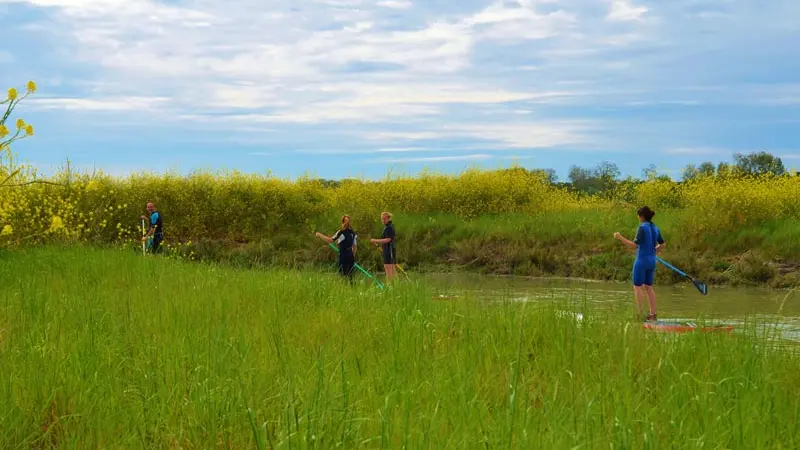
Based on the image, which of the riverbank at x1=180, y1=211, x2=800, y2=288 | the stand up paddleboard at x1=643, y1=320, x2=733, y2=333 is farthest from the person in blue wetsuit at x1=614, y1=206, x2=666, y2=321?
the riverbank at x1=180, y1=211, x2=800, y2=288

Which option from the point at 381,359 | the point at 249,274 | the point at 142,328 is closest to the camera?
the point at 381,359

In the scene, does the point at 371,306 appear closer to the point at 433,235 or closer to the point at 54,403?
the point at 54,403

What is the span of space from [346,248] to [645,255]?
5.74 metres

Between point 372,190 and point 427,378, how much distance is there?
28.4 m

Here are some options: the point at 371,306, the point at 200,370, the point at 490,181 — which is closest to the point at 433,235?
the point at 490,181

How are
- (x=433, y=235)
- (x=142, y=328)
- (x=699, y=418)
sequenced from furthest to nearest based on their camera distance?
1. (x=433, y=235)
2. (x=142, y=328)
3. (x=699, y=418)

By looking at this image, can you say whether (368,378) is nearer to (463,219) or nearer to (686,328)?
(686,328)

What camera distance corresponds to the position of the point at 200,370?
17.1ft

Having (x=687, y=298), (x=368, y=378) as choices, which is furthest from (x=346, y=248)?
(x=368, y=378)

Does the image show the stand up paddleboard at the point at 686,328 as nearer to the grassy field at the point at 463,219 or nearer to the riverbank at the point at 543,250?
the riverbank at the point at 543,250

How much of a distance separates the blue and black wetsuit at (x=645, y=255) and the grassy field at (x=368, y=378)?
5.34 metres

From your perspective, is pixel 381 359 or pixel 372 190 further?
pixel 372 190

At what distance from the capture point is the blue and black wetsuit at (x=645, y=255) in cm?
1304

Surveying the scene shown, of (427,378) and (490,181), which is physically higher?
(490,181)
